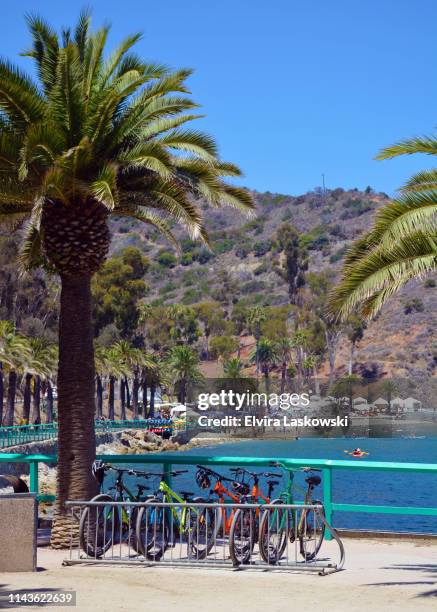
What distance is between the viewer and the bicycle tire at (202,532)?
10.9m

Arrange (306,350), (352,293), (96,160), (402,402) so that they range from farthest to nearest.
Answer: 1. (306,350)
2. (402,402)
3. (96,160)
4. (352,293)

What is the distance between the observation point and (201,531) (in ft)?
39.3

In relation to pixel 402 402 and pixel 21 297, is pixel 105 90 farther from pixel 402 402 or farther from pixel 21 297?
pixel 402 402

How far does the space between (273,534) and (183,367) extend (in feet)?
361

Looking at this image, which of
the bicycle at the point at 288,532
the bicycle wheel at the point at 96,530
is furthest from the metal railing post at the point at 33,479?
the bicycle at the point at 288,532

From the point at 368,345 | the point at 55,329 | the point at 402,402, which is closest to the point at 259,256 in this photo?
the point at 368,345

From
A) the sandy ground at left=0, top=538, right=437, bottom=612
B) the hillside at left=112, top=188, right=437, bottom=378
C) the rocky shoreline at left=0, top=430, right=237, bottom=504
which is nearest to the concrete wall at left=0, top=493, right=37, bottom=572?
the sandy ground at left=0, top=538, right=437, bottom=612

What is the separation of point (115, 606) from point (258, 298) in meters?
163

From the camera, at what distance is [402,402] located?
116688mm

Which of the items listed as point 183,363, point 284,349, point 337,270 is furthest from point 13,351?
point 337,270

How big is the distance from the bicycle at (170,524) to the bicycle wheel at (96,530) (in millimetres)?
421

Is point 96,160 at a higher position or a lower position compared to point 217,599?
higher

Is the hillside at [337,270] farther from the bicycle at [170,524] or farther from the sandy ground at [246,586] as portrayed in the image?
the sandy ground at [246,586]

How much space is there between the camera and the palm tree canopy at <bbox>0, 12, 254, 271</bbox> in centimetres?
1223
